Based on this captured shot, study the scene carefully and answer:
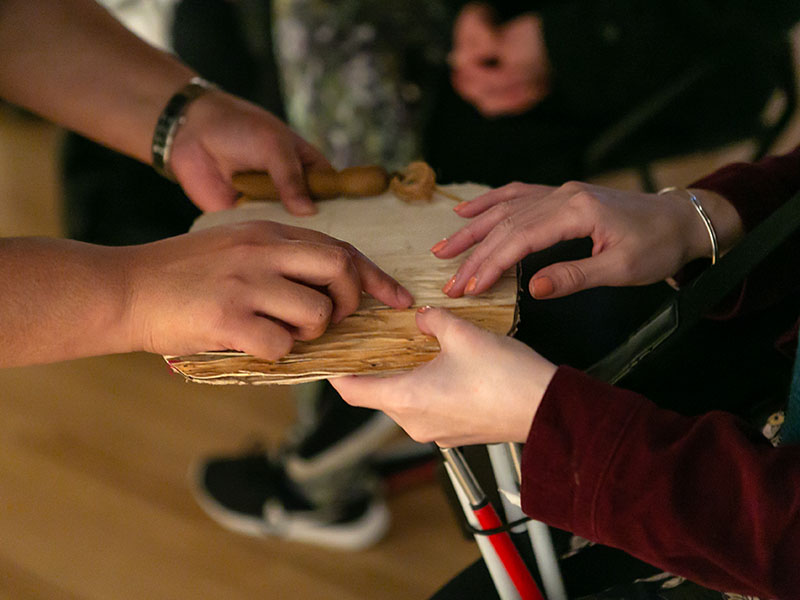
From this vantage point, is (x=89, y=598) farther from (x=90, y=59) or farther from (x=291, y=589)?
(x=90, y=59)

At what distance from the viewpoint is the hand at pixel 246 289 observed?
0.49 meters

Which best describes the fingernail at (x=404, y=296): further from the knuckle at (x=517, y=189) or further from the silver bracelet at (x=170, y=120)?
the silver bracelet at (x=170, y=120)

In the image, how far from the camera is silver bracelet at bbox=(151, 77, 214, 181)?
29.1 inches

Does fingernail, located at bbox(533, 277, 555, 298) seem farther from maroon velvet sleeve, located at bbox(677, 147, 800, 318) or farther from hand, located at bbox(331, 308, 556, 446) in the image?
maroon velvet sleeve, located at bbox(677, 147, 800, 318)

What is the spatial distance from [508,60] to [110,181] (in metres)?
0.93

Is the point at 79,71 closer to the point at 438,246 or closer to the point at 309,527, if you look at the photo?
the point at 438,246

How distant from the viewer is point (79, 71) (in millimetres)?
746

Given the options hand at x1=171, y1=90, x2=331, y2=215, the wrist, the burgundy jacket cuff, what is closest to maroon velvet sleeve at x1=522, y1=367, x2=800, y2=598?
the burgundy jacket cuff

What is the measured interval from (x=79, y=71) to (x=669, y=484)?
644 millimetres

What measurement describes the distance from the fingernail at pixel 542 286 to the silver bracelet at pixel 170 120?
15.8 inches

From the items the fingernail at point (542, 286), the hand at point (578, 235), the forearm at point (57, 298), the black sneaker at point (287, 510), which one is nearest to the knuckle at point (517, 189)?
the hand at point (578, 235)

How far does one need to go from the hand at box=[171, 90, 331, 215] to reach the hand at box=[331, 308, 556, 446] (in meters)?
0.25

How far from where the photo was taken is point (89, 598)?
125 cm

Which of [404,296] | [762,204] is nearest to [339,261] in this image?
[404,296]
